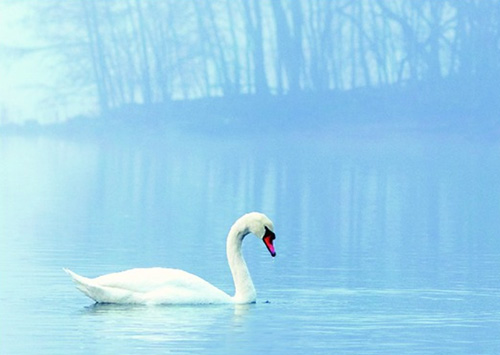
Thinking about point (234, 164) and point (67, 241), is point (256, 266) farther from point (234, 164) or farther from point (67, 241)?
point (234, 164)

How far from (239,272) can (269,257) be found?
15.5ft

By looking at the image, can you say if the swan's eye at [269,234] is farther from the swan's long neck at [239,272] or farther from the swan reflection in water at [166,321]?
the swan reflection in water at [166,321]

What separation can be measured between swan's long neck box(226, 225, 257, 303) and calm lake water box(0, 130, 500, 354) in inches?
6.9

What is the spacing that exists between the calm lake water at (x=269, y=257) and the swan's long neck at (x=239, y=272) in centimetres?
18

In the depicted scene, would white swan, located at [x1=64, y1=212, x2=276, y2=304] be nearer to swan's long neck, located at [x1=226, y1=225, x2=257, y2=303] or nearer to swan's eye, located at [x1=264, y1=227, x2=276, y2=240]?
swan's long neck, located at [x1=226, y1=225, x2=257, y2=303]

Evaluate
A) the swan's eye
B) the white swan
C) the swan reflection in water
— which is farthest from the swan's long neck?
the swan's eye

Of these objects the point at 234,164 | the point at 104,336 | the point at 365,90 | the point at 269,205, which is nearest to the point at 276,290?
the point at 104,336

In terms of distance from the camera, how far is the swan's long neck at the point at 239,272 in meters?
17.7

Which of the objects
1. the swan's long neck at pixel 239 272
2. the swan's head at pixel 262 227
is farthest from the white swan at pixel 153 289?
the swan's head at pixel 262 227

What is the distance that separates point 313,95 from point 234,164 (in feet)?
90.8

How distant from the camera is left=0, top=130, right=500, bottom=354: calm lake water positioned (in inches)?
607

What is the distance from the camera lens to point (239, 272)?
17906mm

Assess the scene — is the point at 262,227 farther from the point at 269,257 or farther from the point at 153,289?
the point at 269,257

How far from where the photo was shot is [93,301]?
1747 centimetres
